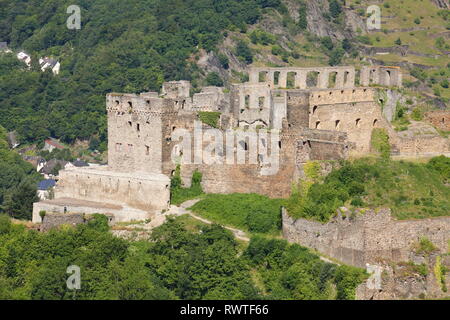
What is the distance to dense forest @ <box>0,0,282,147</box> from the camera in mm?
108438

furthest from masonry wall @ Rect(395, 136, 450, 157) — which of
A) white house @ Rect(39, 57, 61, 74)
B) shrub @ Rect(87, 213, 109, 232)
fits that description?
white house @ Rect(39, 57, 61, 74)

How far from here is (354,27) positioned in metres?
123

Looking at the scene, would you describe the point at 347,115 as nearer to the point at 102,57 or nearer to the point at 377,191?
the point at 377,191

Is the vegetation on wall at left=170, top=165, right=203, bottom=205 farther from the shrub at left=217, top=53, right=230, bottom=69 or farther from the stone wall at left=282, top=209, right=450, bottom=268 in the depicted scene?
the shrub at left=217, top=53, right=230, bottom=69

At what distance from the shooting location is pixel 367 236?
160 ft

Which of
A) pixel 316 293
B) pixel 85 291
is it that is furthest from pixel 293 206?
pixel 85 291

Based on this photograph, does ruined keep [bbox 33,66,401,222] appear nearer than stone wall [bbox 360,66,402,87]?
Yes

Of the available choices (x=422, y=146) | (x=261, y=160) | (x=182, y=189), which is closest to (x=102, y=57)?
(x=182, y=189)

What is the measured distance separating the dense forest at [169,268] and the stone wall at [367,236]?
2.49 feet

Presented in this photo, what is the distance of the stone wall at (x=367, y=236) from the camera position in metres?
48.7

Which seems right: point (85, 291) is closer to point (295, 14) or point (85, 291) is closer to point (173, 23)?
point (173, 23)

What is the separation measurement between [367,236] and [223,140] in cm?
873

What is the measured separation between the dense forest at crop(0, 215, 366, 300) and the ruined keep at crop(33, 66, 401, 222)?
2.80m
